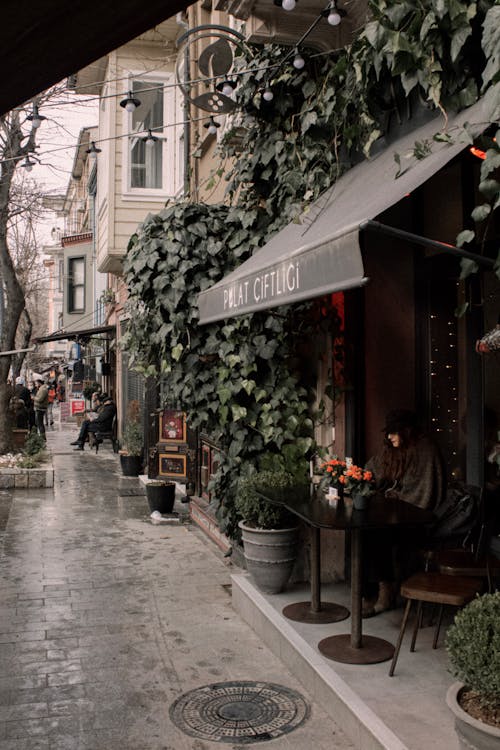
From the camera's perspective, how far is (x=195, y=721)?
14.8ft

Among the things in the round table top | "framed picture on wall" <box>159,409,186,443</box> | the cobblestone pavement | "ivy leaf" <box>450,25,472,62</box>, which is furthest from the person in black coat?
"ivy leaf" <box>450,25,472,62</box>

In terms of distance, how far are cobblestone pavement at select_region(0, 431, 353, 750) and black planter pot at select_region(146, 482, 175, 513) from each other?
1.56 feet

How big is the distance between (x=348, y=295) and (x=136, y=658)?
3.58m

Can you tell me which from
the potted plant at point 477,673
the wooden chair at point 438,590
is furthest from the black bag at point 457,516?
the potted plant at point 477,673

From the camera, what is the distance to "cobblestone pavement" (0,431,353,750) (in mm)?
4398

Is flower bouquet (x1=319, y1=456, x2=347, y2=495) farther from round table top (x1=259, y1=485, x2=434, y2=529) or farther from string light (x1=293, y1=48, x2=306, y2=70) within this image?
string light (x1=293, y1=48, x2=306, y2=70)

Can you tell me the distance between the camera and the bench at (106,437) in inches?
784

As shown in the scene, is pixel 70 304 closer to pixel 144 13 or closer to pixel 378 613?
pixel 378 613

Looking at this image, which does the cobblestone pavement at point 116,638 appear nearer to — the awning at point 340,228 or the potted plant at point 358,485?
the potted plant at point 358,485

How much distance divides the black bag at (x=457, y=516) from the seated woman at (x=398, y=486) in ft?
1.10

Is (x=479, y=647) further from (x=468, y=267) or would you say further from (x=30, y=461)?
(x=30, y=461)

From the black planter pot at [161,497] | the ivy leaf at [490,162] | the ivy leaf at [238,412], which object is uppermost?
the ivy leaf at [490,162]

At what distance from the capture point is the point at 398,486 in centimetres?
599

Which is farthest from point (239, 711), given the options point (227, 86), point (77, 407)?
point (77, 407)
